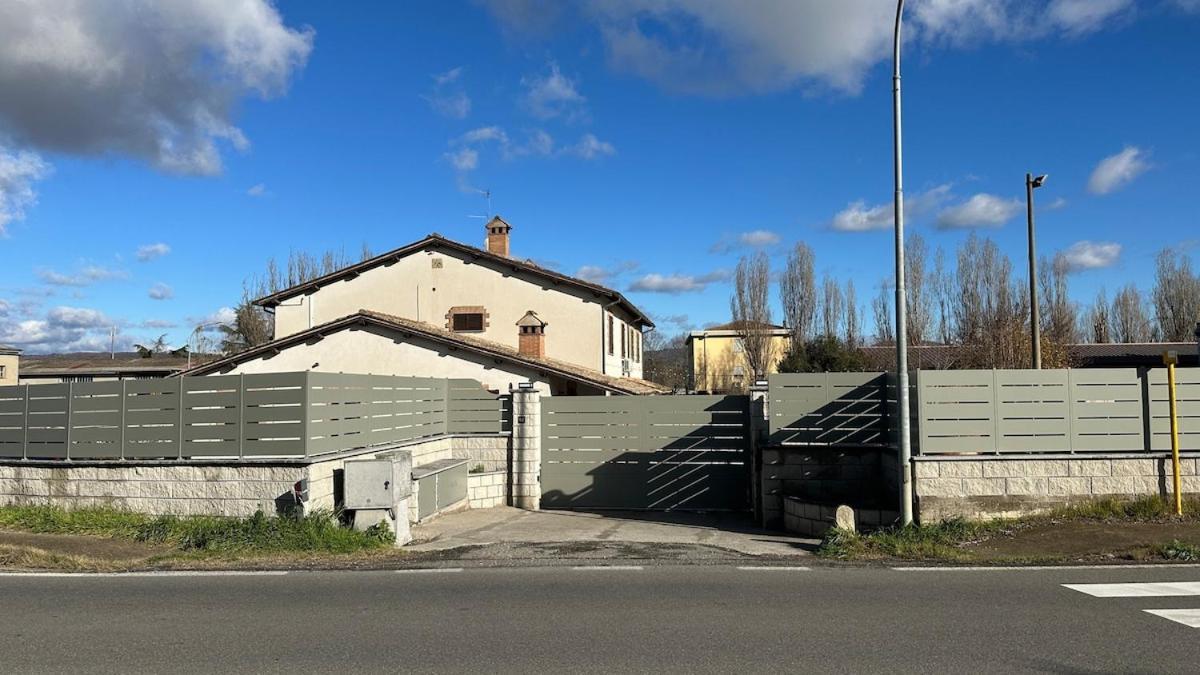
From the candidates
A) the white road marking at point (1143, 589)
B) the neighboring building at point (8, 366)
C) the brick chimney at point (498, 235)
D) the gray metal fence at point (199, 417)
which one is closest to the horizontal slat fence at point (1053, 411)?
the white road marking at point (1143, 589)

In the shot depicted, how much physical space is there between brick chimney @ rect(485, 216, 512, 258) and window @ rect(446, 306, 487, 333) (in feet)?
15.5

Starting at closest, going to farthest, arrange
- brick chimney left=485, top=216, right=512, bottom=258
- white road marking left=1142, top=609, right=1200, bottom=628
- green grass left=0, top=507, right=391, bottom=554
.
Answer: white road marking left=1142, top=609, right=1200, bottom=628 → green grass left=0, top=507, right=391, bottom=554 → brick chimney left=485, top=216, right=512, bottom=258

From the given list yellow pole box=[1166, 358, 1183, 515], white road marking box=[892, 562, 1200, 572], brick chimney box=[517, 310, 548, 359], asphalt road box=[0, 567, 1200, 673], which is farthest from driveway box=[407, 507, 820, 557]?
brick chimney box=[517, 310, 548, 359]

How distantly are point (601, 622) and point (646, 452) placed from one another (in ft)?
32.2

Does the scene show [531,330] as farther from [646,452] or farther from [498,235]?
[646,452]

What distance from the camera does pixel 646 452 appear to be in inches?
650

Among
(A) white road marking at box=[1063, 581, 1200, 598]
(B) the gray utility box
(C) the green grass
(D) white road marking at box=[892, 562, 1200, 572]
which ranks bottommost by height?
(D) white road marking at box=[892, 562, 1200, 572]

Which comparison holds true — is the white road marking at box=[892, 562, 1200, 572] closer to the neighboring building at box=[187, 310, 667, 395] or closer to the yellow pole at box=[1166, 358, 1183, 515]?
the yellow pole at box=[1166, 358, 1183, 515]

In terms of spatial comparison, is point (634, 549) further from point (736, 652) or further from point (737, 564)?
point (736, 652)

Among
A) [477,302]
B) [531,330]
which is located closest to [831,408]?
[531,330]

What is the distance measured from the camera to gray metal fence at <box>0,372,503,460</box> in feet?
37.2

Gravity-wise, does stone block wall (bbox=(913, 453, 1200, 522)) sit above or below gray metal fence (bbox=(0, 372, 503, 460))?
below

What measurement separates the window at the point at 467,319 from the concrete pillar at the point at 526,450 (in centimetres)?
1218

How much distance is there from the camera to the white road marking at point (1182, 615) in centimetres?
648
